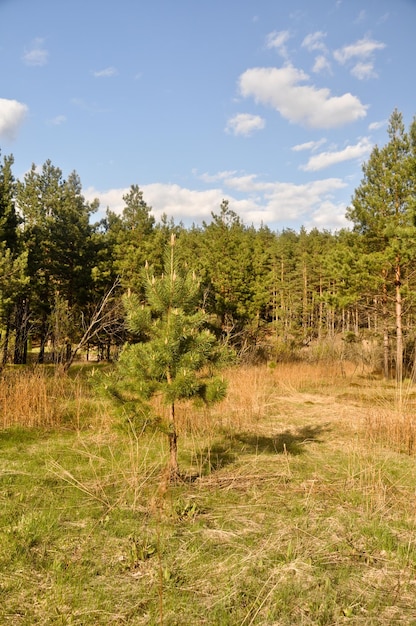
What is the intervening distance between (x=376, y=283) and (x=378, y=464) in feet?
36.9

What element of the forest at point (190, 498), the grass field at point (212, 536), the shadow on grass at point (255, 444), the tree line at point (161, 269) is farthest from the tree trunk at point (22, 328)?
the shadow on grass at point (255, 444)

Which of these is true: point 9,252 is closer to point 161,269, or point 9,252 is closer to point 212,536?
point 161,269

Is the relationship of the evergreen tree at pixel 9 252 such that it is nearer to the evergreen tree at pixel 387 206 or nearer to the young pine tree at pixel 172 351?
the young pine tree at pixel 172 351

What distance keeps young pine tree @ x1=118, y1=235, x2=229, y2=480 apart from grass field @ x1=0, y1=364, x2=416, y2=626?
575mm

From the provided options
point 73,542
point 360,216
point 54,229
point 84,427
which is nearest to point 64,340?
point 84,427

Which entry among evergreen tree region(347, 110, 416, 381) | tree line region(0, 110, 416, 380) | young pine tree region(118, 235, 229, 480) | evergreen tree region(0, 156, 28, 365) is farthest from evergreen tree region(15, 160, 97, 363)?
young pine tree region(118, 235, 229, 480)

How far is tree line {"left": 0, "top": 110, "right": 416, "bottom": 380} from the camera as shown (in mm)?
14727

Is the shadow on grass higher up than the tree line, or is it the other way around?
the tree line

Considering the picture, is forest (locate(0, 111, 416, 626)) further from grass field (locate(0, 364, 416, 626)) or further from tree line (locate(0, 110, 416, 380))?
tree line (locate(0, 110, 416, 380))

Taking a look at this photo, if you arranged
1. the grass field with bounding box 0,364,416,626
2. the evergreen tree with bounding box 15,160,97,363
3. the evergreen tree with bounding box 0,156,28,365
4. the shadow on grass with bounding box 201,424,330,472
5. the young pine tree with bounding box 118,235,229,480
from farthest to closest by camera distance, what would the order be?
the evergreen tree with bounding box 15,160,97,363 → the evergreen tree with bounding box 0,156,28,365 → the shadow on grass with bounding box 201,424,330,472 → the young pine tree with bounding box 118,235,229,480 → the grass field with bounding box 0,364,416,626

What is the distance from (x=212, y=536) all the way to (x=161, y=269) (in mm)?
17662

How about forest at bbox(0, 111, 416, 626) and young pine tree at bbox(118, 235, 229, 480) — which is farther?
young pine tree at bbox(118, 235, 229, 480)

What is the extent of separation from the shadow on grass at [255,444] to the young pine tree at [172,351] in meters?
1.32

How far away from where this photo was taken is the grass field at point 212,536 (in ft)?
7.92
